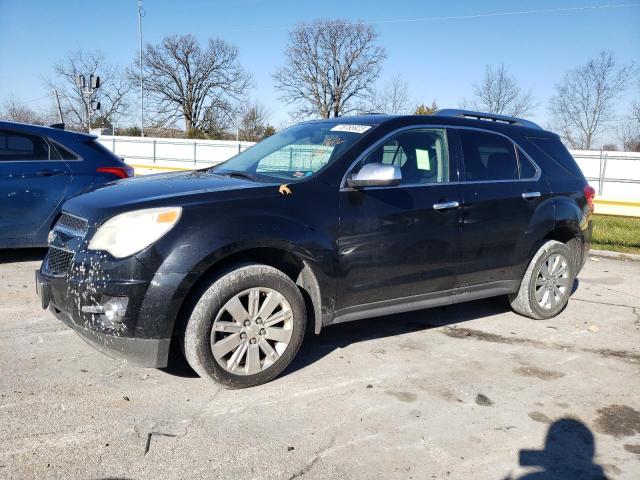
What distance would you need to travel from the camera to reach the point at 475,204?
4.59 m

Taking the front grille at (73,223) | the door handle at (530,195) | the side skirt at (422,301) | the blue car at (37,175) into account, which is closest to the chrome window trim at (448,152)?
the door handle at (530,195)

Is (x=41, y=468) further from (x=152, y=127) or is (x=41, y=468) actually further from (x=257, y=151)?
(x=152, y=127)

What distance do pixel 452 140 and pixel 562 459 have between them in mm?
2575

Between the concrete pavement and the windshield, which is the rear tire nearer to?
the concrete pavement

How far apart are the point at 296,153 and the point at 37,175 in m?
3.66

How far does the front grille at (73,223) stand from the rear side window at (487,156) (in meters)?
2.88

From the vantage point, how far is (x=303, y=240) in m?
3.69

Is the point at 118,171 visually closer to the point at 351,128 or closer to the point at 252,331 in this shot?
the point at 351,128

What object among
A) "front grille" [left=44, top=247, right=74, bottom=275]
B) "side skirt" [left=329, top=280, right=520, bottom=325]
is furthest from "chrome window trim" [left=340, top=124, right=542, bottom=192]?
"front grille" [left=44, top=247, right=74, bottom=275]

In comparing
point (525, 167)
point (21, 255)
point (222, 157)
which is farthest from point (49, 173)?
point (222, 157)

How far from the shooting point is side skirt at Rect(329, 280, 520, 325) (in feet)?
13.3

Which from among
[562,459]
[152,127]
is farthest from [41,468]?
[152,127]

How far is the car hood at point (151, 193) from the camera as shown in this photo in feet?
11.3

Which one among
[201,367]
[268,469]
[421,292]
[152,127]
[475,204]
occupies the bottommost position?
[268,469]
